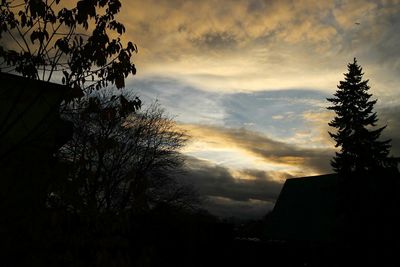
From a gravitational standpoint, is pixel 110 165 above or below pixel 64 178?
above

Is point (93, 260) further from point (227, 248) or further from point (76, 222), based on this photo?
point (227, 248)

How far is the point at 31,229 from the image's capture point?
4.50m

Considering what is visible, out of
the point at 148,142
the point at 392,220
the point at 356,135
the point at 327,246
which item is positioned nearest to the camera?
the point at 392,220

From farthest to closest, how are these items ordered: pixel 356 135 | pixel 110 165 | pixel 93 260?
pixel 110 165 → pixel 356 135 → pixel 93 260

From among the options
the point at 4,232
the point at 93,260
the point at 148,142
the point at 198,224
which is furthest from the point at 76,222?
the point at 148,142

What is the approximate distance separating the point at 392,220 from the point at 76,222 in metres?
21.0

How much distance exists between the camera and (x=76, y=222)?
5414 mm

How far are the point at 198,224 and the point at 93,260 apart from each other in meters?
9.20

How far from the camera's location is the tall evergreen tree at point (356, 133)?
2333cm

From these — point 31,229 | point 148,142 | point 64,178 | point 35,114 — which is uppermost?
point 148,142

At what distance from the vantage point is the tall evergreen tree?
2333 cm

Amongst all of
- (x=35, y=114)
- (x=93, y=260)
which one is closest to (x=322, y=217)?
(x=35, y=114)

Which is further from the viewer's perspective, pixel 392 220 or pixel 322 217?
pixel 322 217

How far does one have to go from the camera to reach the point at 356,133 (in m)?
23.6
